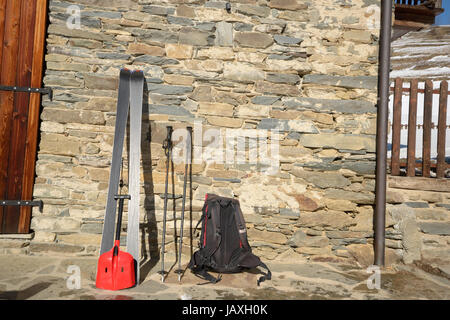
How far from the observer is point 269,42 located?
9.24 feet

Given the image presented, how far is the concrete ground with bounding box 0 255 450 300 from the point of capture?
1981 millimetres

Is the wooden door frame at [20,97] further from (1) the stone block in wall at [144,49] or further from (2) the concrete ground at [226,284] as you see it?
(1) the stone block in wall at [144,49]

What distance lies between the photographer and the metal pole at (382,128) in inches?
108

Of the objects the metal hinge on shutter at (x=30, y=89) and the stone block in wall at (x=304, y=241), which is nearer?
the metal hinge on shutter at (x=30, y=89)

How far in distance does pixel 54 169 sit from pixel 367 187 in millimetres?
2796

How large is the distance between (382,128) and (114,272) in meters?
2.52

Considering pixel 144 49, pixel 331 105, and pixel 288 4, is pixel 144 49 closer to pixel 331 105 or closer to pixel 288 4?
pixel 288 4

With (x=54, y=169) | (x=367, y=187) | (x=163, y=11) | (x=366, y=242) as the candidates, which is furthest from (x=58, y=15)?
(x=366, y=242)

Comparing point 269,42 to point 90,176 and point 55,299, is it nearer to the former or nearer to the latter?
point 90,176

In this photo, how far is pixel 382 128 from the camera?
281cm

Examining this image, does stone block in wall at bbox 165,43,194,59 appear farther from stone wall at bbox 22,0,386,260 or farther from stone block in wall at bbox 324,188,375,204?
stone block in wall at bbox 324,188,375,204

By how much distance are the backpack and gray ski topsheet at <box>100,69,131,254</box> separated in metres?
0.67

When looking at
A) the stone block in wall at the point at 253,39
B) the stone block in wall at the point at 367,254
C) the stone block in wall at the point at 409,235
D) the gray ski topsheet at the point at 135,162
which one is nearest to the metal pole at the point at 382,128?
the stone block in wall at the point at 367,254

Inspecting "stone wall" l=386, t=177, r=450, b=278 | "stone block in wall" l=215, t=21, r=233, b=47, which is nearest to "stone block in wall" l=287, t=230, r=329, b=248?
"stone wall" l=386, t=177, r=450, b=278
